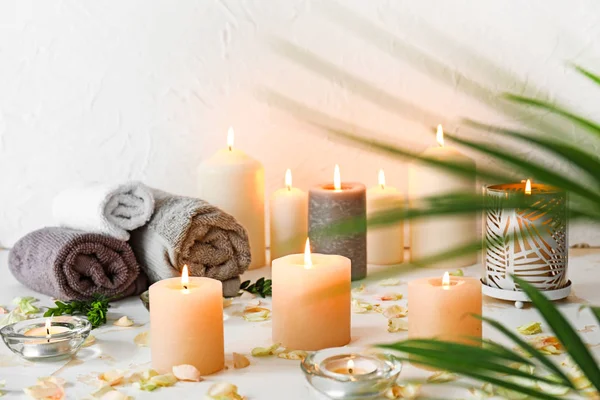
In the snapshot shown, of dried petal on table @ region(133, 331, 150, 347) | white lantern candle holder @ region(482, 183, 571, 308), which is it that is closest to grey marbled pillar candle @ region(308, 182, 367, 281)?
white lantern candle holder @ region(482, 183, 571, 308)

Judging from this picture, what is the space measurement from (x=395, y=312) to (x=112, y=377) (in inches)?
15.8

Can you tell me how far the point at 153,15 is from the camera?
138cm

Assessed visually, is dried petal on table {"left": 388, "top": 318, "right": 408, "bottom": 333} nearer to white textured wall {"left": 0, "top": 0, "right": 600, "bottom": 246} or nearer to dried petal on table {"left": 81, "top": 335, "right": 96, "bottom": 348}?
dried petal on table {"left": 81, "top": 335, "right": 96, "bottom": 348}

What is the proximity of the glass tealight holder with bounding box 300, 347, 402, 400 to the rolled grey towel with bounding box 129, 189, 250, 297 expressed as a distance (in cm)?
39

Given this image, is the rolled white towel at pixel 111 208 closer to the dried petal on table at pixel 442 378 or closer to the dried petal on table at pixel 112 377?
the dried petal on table at pixel 112 377

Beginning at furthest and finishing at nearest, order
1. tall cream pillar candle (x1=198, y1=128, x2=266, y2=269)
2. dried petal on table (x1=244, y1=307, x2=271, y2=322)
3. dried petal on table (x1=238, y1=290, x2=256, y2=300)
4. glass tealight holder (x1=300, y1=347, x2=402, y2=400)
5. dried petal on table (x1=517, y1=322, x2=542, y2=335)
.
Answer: tall cream pillar candle (x1=198, y1=128, x2=266, y2=269)
dried petal on table (x1=238, y1=290, x2=256, y2=300)
dried petal on table (x1=244, y1=307, x2=271, y2=322)
dried petal on table (x1=517, y1=322, x2=542, y2=335)
glass tealight holder (x1=300, y1=347, x2=402, y2=400)

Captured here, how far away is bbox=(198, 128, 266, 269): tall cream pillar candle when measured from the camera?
125 centimetres

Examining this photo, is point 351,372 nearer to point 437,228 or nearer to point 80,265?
point 80,265

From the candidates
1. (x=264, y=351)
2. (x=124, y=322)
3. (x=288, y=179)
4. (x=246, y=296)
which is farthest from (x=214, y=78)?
(x=264, y=351)

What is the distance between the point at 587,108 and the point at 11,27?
1.08m


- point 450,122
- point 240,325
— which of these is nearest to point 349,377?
point 240,325

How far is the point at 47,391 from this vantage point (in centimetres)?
75

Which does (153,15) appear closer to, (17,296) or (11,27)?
(11,27)

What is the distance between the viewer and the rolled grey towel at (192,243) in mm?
1071
